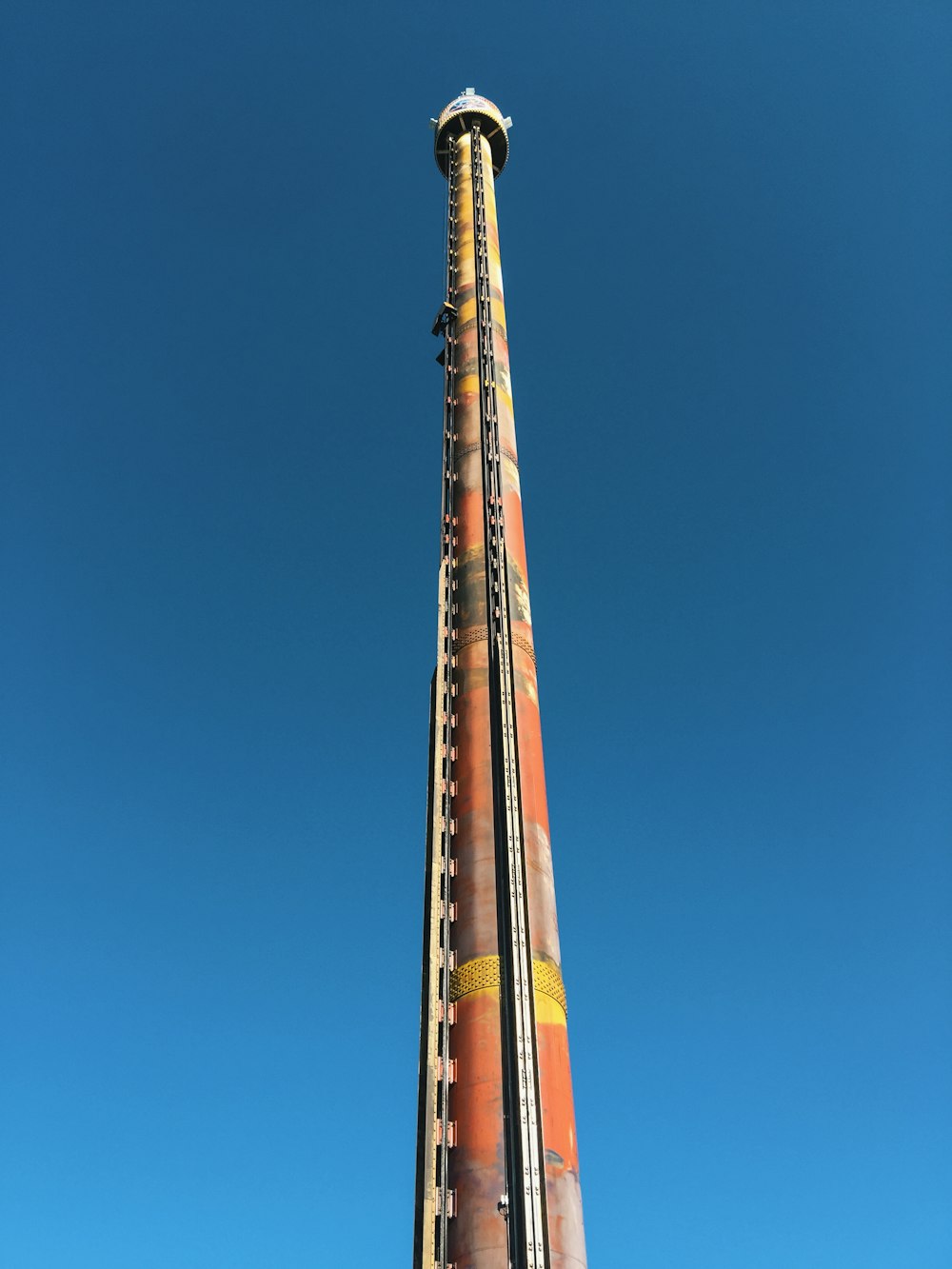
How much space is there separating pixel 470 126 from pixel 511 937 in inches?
1553

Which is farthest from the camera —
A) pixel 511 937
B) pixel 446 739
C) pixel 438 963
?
pixel 446 739

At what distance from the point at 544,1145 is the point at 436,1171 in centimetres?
220

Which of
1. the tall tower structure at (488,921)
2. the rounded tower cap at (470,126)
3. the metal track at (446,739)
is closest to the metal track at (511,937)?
the tall tower structure at (488,921)

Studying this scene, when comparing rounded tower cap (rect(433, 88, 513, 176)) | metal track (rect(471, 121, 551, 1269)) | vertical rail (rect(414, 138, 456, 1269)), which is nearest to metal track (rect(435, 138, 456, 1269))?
vertical rail (rect(414, 138, 456, 1269))

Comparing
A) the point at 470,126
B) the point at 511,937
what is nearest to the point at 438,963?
the point at 511,937

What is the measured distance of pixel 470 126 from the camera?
46.9 m

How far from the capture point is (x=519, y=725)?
83.7 feet

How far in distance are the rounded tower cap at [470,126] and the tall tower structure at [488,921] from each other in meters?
17.7

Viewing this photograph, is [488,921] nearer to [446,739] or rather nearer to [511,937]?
[511,937]

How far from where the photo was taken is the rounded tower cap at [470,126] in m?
47.0

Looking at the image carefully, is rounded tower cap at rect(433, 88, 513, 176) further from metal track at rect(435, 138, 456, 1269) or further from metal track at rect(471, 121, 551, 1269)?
metal track at rect(471, 121, 551, 1269)

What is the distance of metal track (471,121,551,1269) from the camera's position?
17938mm

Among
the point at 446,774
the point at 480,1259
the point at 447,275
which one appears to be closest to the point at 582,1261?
the point at 480,1259

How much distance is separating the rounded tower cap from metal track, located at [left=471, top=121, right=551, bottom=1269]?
21.5 m
